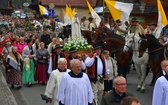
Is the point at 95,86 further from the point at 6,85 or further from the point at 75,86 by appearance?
the point at 6,85

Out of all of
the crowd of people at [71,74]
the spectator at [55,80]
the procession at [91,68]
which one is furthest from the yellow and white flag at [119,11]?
the spectator at [55,80]

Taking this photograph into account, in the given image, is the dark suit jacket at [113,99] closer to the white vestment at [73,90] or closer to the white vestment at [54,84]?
the white vestment at [73,90]

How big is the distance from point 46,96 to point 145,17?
76.9ft

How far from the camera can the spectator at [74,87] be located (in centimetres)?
704

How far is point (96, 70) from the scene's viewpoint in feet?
30.3

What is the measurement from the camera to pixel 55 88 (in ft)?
26.7

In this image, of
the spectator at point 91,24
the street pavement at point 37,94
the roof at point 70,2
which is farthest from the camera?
the roof at point 70,2

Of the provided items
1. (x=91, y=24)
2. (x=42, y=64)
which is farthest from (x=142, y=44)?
(x=91, y=24)

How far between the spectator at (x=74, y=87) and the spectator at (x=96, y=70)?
6.56 ft

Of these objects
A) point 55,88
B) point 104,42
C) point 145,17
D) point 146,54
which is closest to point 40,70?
point 104,42

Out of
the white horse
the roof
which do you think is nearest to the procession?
the white horse

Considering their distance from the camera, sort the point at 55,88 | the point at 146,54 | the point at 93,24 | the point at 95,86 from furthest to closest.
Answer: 1. the point at 93,24
2. the point at 146,54
3. the point at 95,86
4. the point at 55,88

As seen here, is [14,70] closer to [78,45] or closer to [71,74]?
[78,45]

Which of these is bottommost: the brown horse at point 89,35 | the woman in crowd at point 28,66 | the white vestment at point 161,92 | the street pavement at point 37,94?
the street pavement at point 37,94
